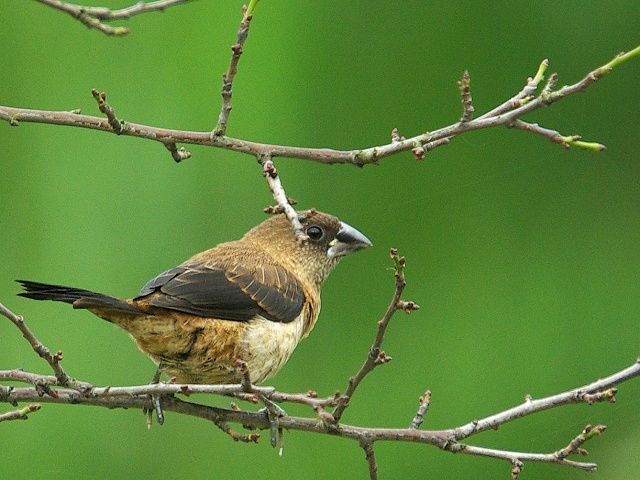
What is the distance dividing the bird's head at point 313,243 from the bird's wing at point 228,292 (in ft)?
0.67

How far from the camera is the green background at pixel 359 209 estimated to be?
501 cm

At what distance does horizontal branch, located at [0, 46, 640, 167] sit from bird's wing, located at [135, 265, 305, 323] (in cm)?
74

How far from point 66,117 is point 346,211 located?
3000mm

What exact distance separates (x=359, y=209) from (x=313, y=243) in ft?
4.51

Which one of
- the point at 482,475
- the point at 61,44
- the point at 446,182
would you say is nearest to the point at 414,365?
the point at 482,475

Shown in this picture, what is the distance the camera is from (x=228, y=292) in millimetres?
→ 3615

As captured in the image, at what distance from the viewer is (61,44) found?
5520mm

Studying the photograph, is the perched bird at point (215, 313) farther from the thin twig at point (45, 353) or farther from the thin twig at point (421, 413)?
the thin twig at point (421, 413)

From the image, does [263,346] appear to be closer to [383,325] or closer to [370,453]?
[370,453]

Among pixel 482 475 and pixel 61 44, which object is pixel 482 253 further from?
pixel 61 44

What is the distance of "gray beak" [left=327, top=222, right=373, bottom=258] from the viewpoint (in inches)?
169

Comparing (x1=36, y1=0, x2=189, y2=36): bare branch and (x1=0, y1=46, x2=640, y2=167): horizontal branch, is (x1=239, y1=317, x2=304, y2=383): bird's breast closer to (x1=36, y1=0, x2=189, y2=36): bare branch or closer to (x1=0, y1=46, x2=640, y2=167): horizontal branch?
(x1=0, y1=46, x2=640, y2=167): horizontal branch

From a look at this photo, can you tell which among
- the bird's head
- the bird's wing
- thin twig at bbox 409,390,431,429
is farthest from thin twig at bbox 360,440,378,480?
the bird's head

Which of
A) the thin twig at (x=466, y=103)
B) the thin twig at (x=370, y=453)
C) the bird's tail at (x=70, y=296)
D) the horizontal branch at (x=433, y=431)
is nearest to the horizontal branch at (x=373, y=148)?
the thin twig at (x=466, y=103)
